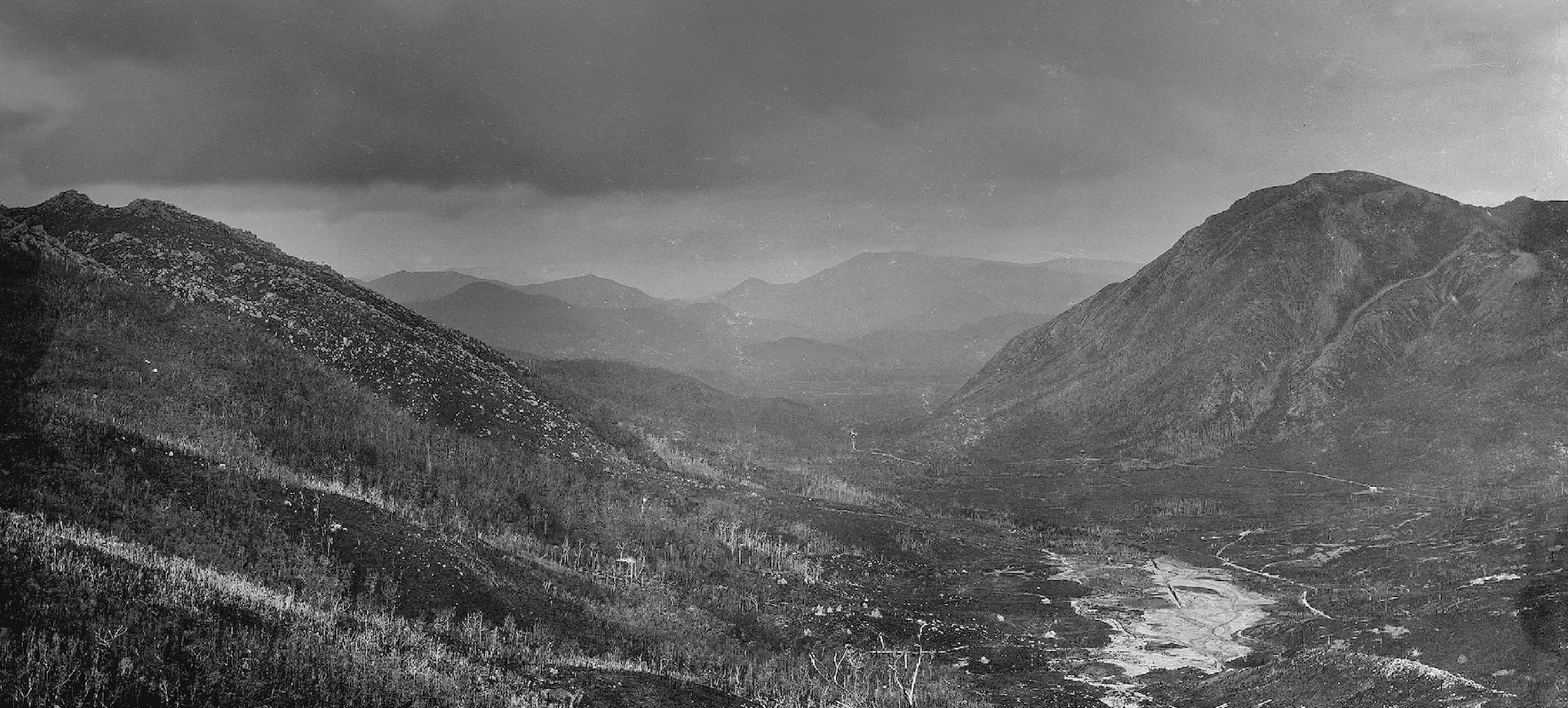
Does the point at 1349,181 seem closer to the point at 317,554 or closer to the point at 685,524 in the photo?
the point at 685,524

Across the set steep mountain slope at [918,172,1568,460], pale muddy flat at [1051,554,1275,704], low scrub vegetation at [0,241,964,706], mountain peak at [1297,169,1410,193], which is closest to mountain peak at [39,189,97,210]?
low scrub vegetation at [0,241,964,706]

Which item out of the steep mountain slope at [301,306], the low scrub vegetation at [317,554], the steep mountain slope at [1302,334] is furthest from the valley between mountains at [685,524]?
the steep mountain slope at [1302,334]

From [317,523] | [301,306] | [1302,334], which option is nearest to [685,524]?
[317,523]

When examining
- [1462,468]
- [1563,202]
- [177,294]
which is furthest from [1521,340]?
[177,294]

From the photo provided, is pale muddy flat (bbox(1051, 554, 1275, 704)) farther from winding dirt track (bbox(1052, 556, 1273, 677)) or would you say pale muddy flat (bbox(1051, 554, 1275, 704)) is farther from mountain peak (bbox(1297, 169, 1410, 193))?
mountain peak (bbox(1297, 169, 1410, 193))

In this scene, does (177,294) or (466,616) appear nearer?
(466,616)

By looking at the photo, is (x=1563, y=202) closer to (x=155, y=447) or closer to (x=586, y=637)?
(x=586, y=637)

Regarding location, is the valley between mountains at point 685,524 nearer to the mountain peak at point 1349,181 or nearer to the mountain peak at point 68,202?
the mountain peak at point 68,202
